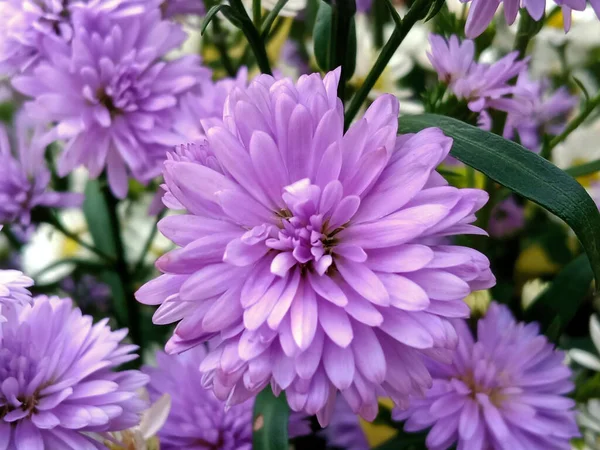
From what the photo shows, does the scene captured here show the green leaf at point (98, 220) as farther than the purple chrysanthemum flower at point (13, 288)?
Yes

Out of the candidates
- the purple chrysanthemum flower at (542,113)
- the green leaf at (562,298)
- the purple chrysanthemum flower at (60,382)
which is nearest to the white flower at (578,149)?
the purple chrysanthemum flower at (542,113)

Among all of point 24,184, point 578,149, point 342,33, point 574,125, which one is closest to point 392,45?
point 342,33

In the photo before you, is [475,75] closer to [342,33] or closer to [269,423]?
[342,33]

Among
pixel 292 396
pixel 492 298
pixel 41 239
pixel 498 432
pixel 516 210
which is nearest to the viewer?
pixel 292 396

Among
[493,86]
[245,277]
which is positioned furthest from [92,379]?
[493,86]

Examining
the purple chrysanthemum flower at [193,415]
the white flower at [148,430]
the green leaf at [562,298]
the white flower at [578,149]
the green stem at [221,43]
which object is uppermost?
the green stem at [221,43]

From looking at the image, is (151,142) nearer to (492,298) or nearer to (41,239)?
(492,298)

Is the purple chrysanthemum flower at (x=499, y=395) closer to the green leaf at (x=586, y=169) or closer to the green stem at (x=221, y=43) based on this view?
the green leaf at (x=586, y=169)
